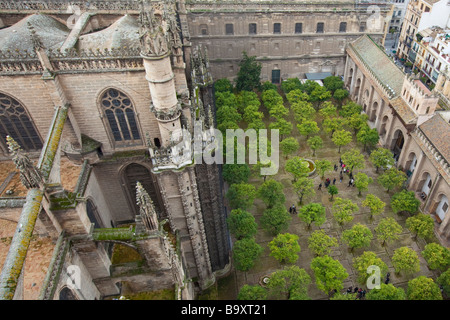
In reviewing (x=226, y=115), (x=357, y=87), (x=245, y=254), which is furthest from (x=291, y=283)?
(x=357, y=87)

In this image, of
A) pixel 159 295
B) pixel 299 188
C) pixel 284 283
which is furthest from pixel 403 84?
pixel 159 295

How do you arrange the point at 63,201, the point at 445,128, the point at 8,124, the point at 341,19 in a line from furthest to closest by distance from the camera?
the point at 341,19 < the point at 445,128 < the point at 8,124 < the point at 63,201

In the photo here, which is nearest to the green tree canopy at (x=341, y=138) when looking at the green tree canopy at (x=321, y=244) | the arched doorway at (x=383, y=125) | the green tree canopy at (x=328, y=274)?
the arched doorway at (x=383, y=125)

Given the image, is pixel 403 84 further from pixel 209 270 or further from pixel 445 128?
pixel 209 270

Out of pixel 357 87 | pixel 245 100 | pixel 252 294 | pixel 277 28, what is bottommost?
pixel 357 87

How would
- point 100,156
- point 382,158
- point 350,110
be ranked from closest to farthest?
1. point 100,156
2. point 382,158
3. point 350,110

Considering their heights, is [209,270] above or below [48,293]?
below

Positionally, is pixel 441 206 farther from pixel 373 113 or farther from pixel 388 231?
pixel 373 113

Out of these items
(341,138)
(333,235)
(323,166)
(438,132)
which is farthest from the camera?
(341,138)
